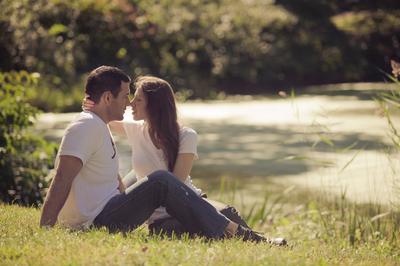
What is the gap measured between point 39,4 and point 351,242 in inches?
209

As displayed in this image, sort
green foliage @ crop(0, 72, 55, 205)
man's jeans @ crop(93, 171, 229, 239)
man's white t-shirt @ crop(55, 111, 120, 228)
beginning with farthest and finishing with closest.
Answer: green foliage @ crop(0, 72, 55, 205) → man's jeans @ crop(93, 171, 229, 239) → man's white t-shirt @ crop(55, 111, 120, 228)

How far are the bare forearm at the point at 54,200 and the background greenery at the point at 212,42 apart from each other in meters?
4.80

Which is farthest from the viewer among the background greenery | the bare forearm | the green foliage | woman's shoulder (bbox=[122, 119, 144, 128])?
the background greenery

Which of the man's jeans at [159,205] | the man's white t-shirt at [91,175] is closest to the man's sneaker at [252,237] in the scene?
the man's jeans at [159,205]

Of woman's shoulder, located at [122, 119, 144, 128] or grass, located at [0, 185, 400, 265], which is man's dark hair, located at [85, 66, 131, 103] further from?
grass, located at [0, 185, 400, 265]

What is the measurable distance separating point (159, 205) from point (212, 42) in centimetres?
1472

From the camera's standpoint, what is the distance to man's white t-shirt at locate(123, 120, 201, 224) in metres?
4.48

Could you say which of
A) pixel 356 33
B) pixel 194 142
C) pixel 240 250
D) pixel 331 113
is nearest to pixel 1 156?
pixel 194 142

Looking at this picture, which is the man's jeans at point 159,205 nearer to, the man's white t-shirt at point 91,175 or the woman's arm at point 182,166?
the man's white t-shirt at point 91,175

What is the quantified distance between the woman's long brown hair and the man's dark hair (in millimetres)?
332

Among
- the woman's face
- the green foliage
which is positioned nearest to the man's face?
the woman's face

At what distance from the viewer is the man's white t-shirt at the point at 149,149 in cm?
448

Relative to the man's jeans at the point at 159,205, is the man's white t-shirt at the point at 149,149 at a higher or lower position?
higher

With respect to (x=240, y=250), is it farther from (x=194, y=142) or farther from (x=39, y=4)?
(x=39, y=4)
